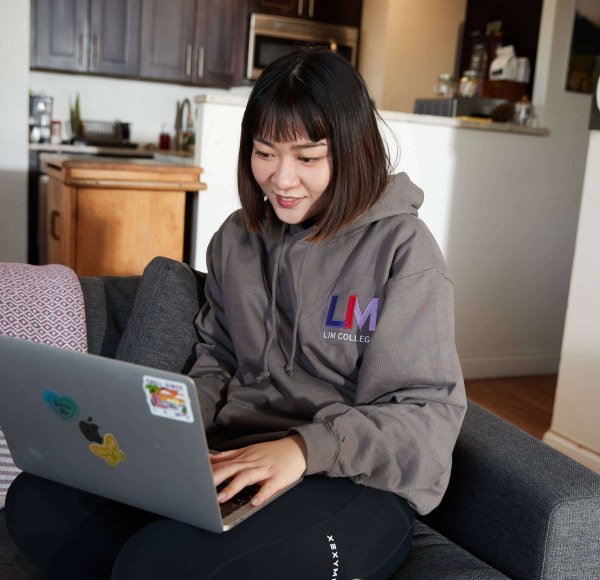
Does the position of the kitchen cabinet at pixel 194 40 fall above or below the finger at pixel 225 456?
above

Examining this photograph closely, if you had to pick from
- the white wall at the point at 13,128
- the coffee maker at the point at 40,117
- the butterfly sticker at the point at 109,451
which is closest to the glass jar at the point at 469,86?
the white wall at the point at 13,128

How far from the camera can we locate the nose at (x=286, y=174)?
51.4 inches

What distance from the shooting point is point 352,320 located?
1.30 metres

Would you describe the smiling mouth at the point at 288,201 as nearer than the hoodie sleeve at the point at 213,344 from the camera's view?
Yes

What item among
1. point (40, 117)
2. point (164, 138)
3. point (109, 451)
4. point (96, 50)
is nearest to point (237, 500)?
point (109, 451)

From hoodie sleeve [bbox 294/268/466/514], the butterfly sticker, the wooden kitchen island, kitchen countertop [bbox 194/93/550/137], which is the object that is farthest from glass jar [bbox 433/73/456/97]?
the butterfly sticker

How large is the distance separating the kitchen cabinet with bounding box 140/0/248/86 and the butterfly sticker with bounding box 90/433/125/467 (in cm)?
441

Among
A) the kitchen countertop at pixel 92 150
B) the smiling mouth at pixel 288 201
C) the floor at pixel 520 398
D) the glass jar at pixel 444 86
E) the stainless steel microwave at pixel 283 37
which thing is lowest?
the floor at pixel 520 398

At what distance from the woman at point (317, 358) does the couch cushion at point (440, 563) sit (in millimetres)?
39

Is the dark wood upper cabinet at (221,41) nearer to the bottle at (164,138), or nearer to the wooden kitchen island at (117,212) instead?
the bottle at (164,138)

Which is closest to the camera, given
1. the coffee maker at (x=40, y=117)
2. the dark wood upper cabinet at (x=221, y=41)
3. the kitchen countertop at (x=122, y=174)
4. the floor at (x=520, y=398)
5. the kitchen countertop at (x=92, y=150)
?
the kitchen countertop at (x=122, y=174)

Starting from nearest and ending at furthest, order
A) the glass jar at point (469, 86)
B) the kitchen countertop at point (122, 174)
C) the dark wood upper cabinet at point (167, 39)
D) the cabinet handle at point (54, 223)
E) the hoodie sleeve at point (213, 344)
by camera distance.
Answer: the hoodie sleeve at point (213, 344)
the kitchen countertop at point (122, 174)
the cabinet handle at point (54, 223)
the glass jar at point (469, 86)
the dark wood upper cabinet at point (167, 39)

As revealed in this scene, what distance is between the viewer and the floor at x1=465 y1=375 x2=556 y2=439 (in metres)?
3.20

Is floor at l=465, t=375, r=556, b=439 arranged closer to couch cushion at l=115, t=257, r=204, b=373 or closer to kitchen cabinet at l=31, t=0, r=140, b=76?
couch cushion at l=115, t=257, r=204, b=373
